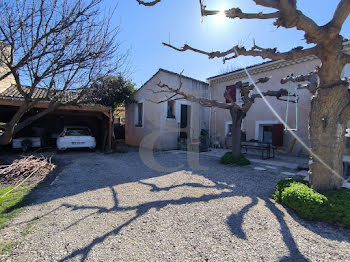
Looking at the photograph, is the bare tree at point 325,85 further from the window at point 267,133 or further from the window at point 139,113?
the window at point 139,113

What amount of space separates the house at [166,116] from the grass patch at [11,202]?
7.15 metres

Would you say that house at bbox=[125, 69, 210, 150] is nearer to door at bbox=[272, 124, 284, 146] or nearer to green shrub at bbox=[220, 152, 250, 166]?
green shrub at bbox=[220, 152, 250, 166]

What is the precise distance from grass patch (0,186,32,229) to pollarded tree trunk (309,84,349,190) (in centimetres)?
542

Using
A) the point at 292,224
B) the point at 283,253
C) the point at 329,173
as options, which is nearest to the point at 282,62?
the point at 329,173

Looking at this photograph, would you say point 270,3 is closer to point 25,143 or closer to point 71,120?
point 25,143

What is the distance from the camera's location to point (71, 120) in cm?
1246

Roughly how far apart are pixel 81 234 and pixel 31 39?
4079mm

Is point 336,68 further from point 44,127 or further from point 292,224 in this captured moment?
point 44,127

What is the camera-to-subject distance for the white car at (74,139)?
29.0ft

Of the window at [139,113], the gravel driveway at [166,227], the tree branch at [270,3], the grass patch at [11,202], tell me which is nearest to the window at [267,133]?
the gravel driveway at [166,227]

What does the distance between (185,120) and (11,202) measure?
372 inches

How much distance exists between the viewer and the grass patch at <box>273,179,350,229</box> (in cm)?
265

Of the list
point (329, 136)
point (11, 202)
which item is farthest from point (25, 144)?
point (329, 136)

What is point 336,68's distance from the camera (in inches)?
126
